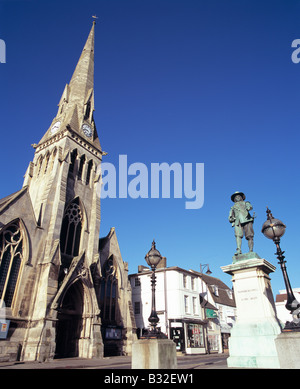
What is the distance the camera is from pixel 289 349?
6.25 meters

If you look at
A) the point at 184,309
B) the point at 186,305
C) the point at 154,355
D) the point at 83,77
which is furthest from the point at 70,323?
the point at 83,77

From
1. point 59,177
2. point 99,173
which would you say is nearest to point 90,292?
point 59,177

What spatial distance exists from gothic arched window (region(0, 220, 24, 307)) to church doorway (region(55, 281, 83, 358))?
428cm

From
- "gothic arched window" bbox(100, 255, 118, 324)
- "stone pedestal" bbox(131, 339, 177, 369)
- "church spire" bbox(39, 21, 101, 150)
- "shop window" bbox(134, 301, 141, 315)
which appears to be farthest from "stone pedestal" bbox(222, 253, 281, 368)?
"shop window" bbox(134, 301, 141, 315)

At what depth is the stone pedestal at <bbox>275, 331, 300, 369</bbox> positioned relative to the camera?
6.13 metres

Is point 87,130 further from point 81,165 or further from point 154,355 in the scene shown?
point 154,355

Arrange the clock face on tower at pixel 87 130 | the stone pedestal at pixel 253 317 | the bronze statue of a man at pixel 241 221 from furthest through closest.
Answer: the clock face on tower at pixel 87 130
the bronze statue of a man at pixel 241 221
the stone pedestal at pixel 253 317

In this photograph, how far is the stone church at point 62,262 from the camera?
19344 mm

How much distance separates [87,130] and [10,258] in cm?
1875

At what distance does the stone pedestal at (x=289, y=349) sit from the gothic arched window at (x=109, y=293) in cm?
2220

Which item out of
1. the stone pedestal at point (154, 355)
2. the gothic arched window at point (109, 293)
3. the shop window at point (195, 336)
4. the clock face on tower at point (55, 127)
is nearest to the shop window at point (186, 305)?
the shop window at point (195, 336)

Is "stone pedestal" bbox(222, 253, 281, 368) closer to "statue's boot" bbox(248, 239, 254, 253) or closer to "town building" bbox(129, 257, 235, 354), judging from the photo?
"statue's boot" bbox(248, 239, 254, 253)

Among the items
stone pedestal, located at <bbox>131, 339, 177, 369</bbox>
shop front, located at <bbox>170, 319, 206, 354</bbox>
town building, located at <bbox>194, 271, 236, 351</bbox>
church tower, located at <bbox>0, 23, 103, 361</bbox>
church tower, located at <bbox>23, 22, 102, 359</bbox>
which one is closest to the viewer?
stone pedestal, located at <bbox>131, 339, 177, 369</bbox>

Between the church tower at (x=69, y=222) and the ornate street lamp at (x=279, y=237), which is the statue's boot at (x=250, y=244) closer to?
the ornate street lamp at (x=279, y=237)
